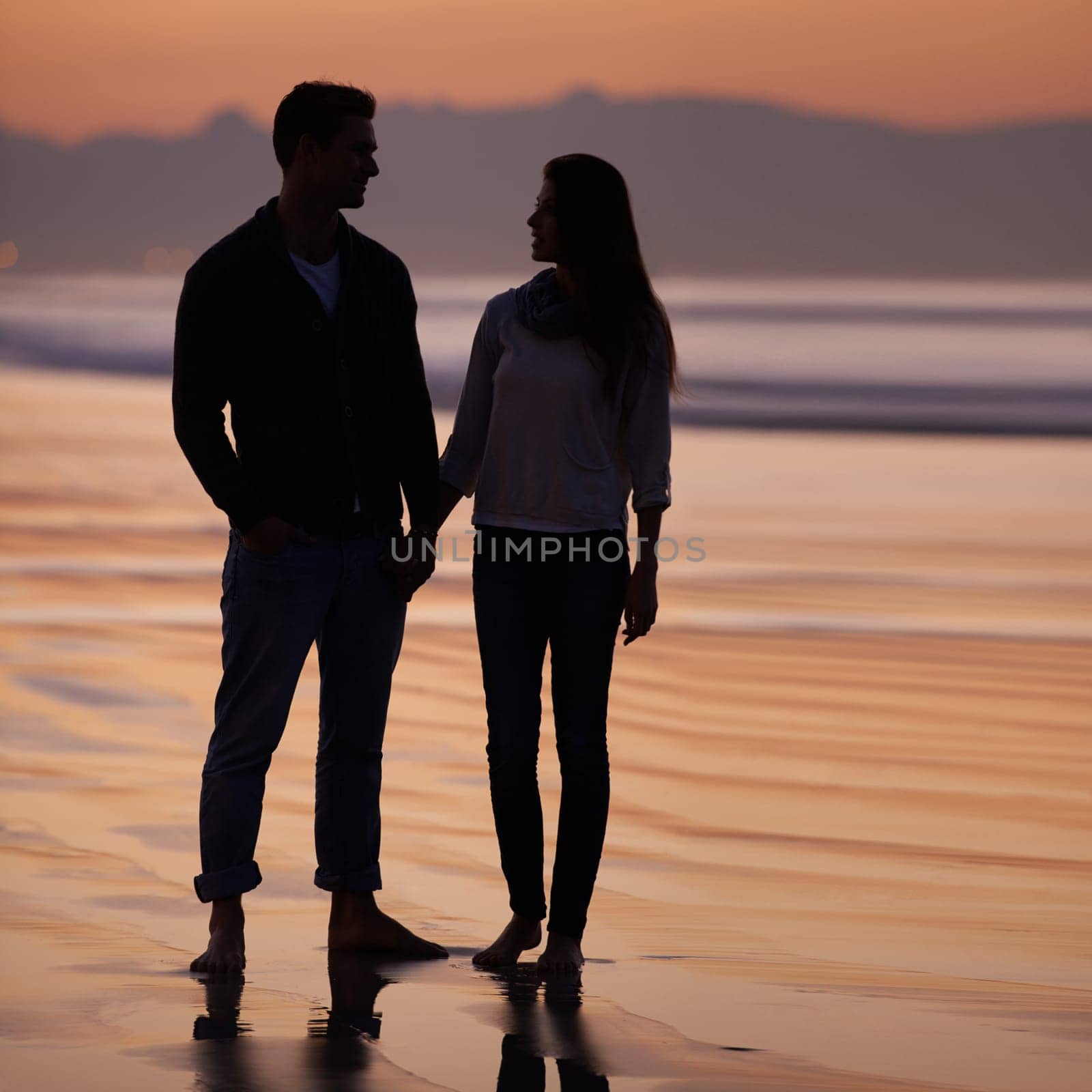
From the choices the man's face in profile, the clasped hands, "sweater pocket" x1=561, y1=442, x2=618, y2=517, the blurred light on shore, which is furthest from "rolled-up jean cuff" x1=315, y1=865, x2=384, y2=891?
the blurred light on shore

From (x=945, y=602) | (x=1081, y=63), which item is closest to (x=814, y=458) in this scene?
(x=945, y=602)

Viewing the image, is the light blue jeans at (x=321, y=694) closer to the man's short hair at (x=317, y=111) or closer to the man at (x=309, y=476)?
the man at (x=309, y=476)

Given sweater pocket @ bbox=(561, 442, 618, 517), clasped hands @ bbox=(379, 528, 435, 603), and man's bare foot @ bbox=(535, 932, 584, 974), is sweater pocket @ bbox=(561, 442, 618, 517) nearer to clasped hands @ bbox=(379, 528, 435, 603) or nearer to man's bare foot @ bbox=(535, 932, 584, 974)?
clasped hands @ bbox=(379, 528, 435, 603)

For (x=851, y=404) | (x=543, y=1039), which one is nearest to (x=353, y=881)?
(x=543, y=1039)

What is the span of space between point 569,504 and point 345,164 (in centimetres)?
72

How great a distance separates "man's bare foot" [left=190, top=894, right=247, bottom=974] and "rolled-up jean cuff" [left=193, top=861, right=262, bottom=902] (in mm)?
13

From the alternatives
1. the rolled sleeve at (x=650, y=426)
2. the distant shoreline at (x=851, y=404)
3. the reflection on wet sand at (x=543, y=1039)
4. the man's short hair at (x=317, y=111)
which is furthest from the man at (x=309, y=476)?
the distant shoreline at (x=851, y=404)

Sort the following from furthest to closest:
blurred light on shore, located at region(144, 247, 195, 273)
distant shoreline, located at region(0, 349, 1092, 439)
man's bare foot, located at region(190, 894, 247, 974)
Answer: blurred light on shore, located at region(144, 247, 195, 273)
distant shoreline, located at region(0, 349, 1092, 439)
man's bare foot, located at region(190, 894, 247, 974)

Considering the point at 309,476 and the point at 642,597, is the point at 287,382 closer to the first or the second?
the point at 309,476

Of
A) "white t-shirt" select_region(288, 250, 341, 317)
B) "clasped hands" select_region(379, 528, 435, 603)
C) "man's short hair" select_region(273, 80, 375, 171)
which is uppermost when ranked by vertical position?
"man's short hair" select_region(273, 80, 375, 171)

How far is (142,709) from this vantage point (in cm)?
507

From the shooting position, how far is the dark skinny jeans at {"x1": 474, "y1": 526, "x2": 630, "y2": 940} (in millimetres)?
3273

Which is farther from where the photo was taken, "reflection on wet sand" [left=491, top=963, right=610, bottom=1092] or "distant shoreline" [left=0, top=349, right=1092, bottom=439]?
"distant shoreline" [left=0, top=349, right=1092, bottom=439]

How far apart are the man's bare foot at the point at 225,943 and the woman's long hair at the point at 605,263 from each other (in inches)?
44.5
